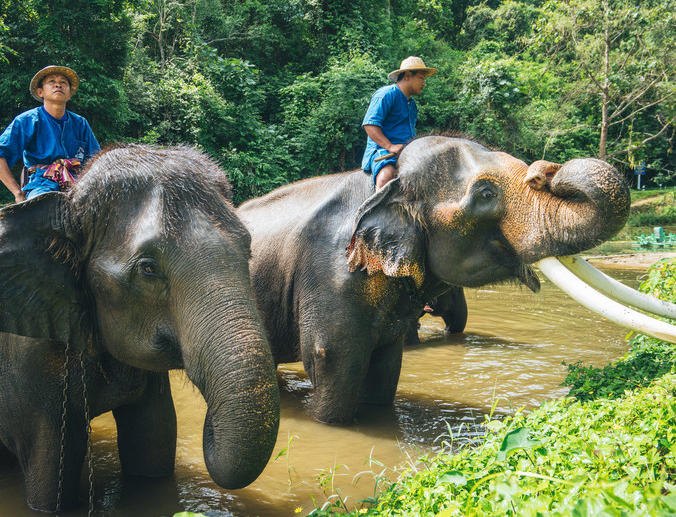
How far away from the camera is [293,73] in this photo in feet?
67.7

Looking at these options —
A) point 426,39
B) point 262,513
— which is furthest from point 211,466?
point 426,39

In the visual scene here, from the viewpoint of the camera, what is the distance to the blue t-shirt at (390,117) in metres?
4.52

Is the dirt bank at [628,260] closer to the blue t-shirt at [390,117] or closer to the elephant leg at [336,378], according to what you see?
the blue t-shirt at [390,117]

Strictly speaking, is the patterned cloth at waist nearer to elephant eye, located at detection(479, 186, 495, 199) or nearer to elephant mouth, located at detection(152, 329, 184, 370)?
elephant mouth, located at detection(152, 329, 184, 370)

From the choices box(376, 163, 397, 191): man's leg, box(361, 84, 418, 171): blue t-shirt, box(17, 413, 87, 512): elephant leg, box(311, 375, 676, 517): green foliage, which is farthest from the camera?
box(361, 84, 418, 171): blue t-shirt

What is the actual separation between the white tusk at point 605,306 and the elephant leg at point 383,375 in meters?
1.36

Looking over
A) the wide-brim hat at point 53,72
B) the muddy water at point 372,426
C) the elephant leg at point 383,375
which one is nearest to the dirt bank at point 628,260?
the muddy water at point 372,426

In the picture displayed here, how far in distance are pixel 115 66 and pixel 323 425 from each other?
11.5 m

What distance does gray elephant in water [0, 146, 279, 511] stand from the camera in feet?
7.58

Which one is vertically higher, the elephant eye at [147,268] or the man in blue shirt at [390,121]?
the man in blue shirt at [390,121]

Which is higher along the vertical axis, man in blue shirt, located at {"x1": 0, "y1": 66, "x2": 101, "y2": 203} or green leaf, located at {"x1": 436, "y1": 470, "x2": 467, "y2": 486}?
man in blue shirt, located at {"x1": 0, "y1": 66, "x2": 101, "y2": 203}

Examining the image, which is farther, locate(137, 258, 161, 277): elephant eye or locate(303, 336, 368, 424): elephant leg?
locate(303, 336, 368, 424): elephant leg

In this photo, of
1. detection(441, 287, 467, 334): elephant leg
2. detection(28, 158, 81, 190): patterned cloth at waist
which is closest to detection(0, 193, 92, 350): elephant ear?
detection(28, 158, 81, 190): patterned cloth at waist

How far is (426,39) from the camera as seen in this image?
27844 millimetres
